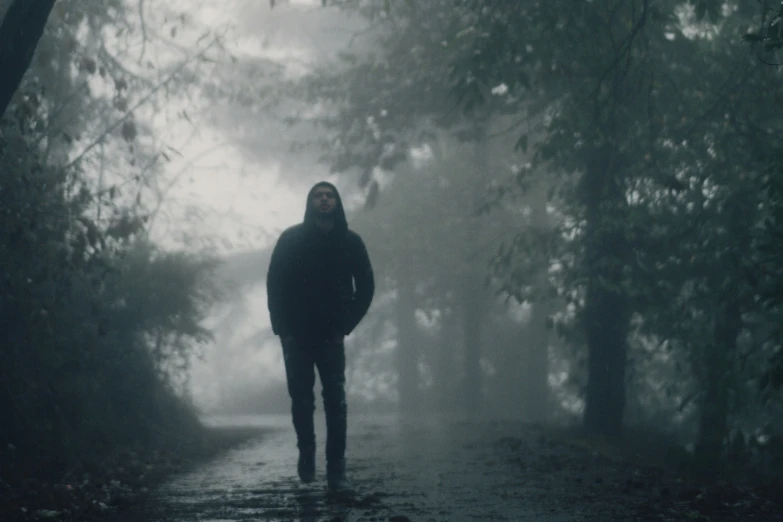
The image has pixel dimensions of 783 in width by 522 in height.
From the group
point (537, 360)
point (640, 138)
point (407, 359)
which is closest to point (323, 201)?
point (640, 138)

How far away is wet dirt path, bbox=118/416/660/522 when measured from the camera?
5957 millimetres

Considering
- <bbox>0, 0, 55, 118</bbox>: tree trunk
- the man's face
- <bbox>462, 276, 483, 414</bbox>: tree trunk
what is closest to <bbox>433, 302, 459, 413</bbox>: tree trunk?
<bbox>462, 276, 483, 414</bbox>: tree trunk

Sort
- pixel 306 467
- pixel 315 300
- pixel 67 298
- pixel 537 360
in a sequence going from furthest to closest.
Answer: pixel 537 360
pixel 67 298
pixel 306 467
pixel 315 300

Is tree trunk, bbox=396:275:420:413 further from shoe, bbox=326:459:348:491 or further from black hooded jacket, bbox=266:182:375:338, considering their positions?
shoe, bbox=326:459:348:491

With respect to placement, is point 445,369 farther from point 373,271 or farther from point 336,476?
point 336,476

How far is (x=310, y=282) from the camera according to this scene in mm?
7512

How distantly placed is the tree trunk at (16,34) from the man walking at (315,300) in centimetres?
235

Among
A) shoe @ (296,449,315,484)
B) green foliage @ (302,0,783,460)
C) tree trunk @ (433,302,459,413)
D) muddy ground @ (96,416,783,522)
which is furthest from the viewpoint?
tree trunk @ (433,302,459,413)

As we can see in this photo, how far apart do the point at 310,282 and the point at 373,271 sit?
8.43 metres

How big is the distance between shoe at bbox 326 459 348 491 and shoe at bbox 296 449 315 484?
27cm

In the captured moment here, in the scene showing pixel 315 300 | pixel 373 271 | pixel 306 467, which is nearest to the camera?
pixel 315 300


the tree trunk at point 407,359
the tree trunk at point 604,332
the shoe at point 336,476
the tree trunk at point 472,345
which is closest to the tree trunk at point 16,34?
the shoe at point 336,476

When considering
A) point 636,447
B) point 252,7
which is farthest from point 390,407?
point 636,447

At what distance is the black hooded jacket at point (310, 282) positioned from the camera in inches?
295
